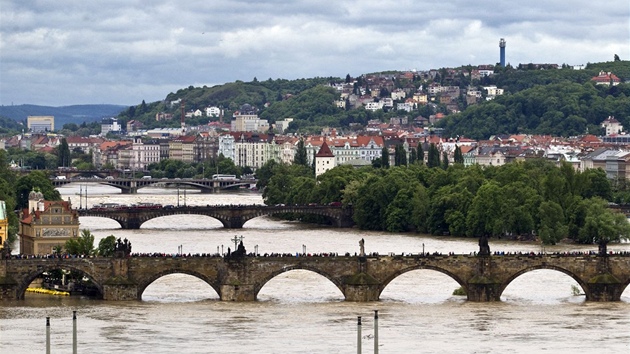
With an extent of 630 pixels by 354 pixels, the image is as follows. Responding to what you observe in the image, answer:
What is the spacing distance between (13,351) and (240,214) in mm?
59175

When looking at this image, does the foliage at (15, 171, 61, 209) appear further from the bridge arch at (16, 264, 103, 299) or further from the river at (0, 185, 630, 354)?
the bridge arch at (16, 264, 103, 299)

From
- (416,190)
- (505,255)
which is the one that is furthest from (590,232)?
(505,255)

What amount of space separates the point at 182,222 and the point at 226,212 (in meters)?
5.25

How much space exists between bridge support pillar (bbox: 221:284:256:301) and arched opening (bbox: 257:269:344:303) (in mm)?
636

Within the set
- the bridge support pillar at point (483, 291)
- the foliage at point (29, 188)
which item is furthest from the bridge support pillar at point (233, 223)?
the bridge support pillar at point (483, 291)

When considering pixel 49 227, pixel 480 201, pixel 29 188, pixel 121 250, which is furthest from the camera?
pixel 29 188

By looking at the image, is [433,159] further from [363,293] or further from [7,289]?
[7,289]

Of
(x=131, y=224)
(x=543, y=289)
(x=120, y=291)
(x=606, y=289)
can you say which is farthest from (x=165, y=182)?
(x=606, y=289)

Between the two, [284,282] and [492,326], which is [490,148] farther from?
[492,326]

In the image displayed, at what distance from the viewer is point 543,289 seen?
76250 millimetres

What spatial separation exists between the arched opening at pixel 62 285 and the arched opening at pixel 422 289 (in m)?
11.2

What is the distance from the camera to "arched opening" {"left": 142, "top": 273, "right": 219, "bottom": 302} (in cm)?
7275

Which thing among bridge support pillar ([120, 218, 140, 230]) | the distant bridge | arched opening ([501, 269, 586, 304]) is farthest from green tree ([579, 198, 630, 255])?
the distant bridge

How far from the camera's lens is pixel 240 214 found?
118m
